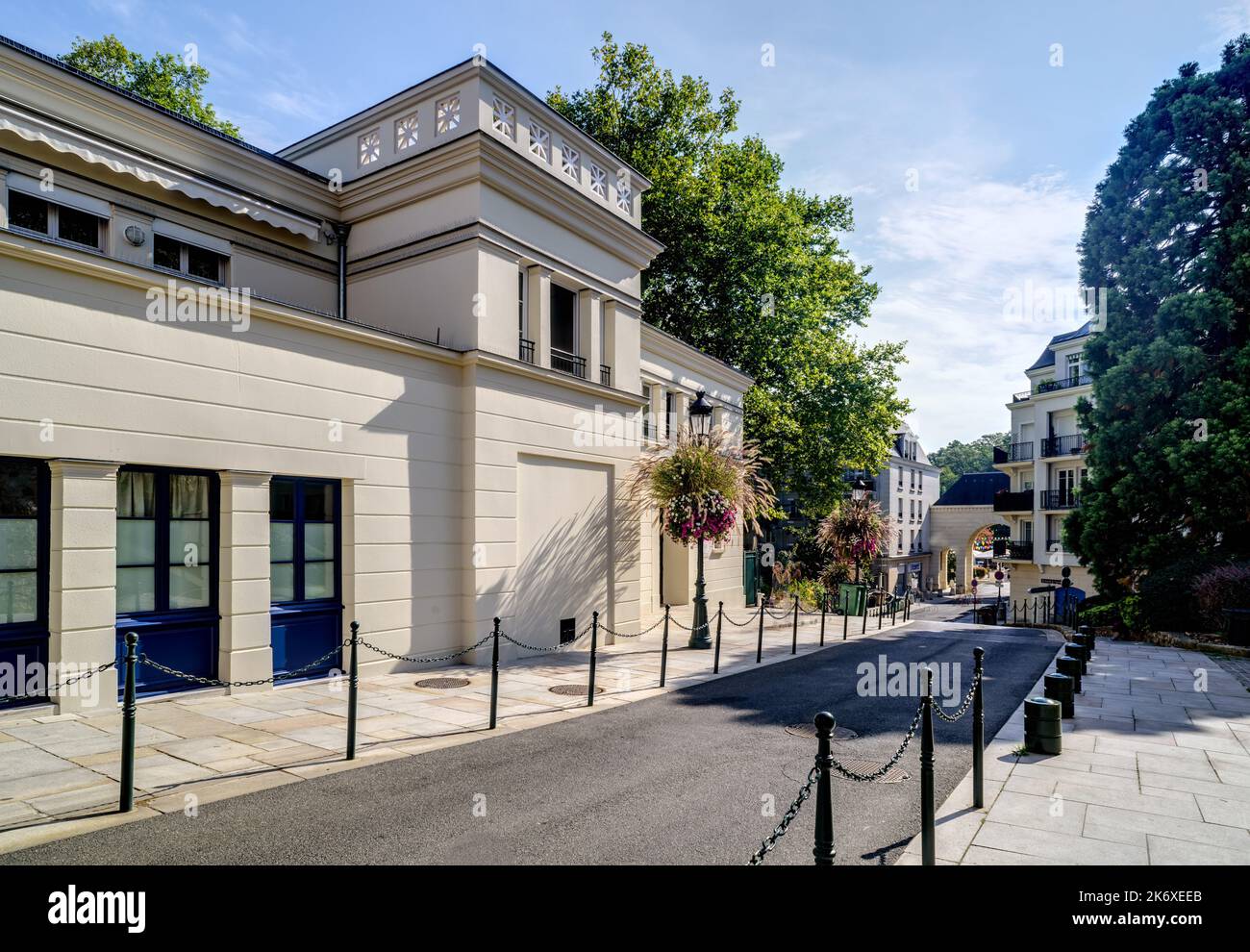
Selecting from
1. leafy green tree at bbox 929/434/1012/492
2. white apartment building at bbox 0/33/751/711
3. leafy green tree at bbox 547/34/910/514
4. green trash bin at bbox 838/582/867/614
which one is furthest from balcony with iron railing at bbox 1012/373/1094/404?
leafy green tree at bbox 929/434/1012/492

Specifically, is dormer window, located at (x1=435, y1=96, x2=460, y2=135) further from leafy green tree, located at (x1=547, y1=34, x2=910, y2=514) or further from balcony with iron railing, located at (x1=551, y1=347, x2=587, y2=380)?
leafy green tree, located at (x1=547, y1=34, x2=910, y2=514)

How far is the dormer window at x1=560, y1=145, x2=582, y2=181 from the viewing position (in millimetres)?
16375

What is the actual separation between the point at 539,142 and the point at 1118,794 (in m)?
14.6

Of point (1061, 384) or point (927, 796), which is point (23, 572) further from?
point (1061, 384)

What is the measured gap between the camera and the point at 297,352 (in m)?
11.3

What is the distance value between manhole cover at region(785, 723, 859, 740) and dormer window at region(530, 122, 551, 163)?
12085 millimetres

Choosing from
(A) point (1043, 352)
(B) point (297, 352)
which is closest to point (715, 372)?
(B) point (297, 352)

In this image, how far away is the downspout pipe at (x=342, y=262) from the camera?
15977 mm

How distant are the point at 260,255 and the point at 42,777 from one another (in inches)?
431

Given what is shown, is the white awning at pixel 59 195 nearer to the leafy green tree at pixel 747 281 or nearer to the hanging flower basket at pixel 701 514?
the hanging flower basket at pixel 701 514

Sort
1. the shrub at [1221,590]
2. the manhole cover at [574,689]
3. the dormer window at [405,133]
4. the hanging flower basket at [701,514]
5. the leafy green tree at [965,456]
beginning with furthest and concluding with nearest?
the leafy green tree at [965,456] < the shrub at [1221,590] < the hanging flower basket at [701,514] < the dormer window at [405,133] < the manhole cover at [574,689]

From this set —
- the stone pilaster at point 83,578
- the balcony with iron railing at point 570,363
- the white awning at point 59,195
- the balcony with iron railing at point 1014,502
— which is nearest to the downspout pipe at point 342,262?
the white awning at point 59,195

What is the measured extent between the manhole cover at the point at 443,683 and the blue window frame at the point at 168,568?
294cm
